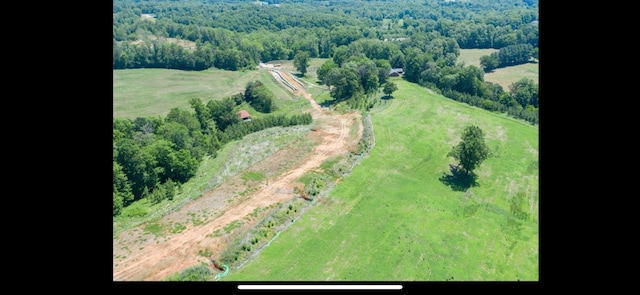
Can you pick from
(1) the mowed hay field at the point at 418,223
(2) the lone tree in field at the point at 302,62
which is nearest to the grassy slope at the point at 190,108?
(2) the lone tree in field at the point at 302,62

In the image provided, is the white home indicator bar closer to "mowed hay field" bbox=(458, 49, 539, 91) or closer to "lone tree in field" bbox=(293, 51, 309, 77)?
"mowed hay field" bbox=(458, 49, 539, 91)

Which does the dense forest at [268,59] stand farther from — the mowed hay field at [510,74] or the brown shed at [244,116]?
the mowed hay field at [510,74]

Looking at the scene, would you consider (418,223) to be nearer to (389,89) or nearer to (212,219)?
(212,219)

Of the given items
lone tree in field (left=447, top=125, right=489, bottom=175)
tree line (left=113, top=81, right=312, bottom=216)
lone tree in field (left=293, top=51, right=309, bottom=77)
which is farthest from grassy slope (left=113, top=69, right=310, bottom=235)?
lone tree in field (left=447, top=125, right=489, bottom=175)

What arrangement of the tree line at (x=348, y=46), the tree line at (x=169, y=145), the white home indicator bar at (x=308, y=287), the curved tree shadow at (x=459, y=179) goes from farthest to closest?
the tree line at (x=348, y=46) < the curved tree shadow at (x=459, y=179) < the tree line at (x=169, y=145) < the white home indicator bar at (x=308, y=287)
